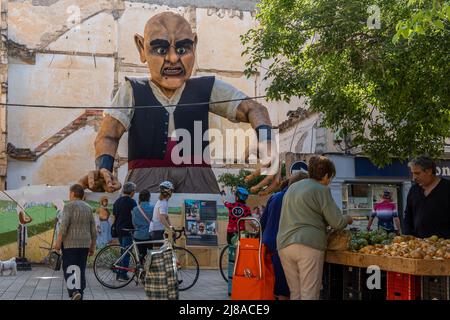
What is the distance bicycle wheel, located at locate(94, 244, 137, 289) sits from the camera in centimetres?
1039

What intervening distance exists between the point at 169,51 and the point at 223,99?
222cm

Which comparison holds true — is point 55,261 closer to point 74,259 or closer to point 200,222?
point 200,222

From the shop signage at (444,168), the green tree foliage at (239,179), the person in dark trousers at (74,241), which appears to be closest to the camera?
the person in dark trousers at (74,241)

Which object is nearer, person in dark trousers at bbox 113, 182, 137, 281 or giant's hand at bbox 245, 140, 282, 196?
person in dark trousers at bbox 113, 182, 137, 281

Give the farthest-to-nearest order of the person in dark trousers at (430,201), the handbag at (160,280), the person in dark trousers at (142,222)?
the person in dark trousers at (142,222)
the person in dark trousers at (430,201)
the handbag at (160,280)

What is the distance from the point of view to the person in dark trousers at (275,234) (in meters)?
6.54

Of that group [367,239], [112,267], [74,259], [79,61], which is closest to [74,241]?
[74,259]

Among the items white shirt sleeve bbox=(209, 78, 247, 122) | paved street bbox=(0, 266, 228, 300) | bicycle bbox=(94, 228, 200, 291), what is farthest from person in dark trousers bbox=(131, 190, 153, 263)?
white shirt sleeve bbox=(209, 78, 247, 122)

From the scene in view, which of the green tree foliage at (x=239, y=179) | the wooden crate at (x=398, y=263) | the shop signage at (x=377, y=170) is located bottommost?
the wooden crate at (x=398, y=263)

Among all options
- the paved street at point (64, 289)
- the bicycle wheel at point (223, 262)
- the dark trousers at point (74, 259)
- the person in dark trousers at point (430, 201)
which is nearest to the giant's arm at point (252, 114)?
the paved street at point (64, 289)

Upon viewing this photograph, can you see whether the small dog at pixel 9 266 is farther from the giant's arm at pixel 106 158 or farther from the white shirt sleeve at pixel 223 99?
the white shirt sleeve at pixel 223 99

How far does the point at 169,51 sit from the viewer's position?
18.3m

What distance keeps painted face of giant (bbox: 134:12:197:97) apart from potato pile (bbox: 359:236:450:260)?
12.7m

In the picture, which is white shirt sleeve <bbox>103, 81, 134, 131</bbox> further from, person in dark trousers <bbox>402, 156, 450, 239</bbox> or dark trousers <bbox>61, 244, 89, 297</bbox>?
person in dark trousers <bbox>402, 156, 450, 239</bbox>
